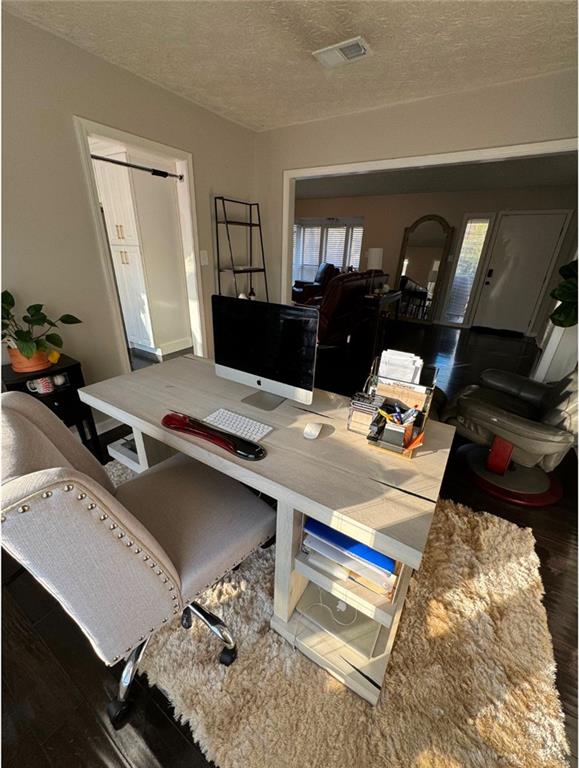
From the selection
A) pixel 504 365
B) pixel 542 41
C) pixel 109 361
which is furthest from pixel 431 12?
pixel 504 365

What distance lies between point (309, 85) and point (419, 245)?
15.1 ft

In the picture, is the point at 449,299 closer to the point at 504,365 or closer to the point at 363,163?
the point at 504,365

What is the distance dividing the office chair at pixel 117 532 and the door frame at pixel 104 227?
60.2 inches

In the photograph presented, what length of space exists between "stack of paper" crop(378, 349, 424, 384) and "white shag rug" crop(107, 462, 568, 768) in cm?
94

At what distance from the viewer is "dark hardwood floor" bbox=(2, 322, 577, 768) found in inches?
36.7

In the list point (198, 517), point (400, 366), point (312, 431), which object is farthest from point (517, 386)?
point (198, 517)

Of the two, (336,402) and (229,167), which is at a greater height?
(229,167)

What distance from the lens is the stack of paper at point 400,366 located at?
1120 millimetres

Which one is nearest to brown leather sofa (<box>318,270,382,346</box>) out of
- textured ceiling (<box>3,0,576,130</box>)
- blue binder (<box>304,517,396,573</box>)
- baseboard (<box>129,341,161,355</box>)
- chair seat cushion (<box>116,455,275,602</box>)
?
textured ceiling (<box>3,0,576,130</box>)

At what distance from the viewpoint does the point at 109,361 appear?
2.39 metres

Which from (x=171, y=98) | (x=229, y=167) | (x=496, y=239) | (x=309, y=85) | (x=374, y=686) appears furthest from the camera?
(x=496, y=239)

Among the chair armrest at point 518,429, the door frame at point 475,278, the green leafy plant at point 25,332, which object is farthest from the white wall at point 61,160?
the door frame at point 475,278

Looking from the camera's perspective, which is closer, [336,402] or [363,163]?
[336,402]

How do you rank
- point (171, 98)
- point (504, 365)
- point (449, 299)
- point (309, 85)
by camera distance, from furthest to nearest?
point (449, 299) < point (504, 365) < point (171, 98) < point (309, 85)
